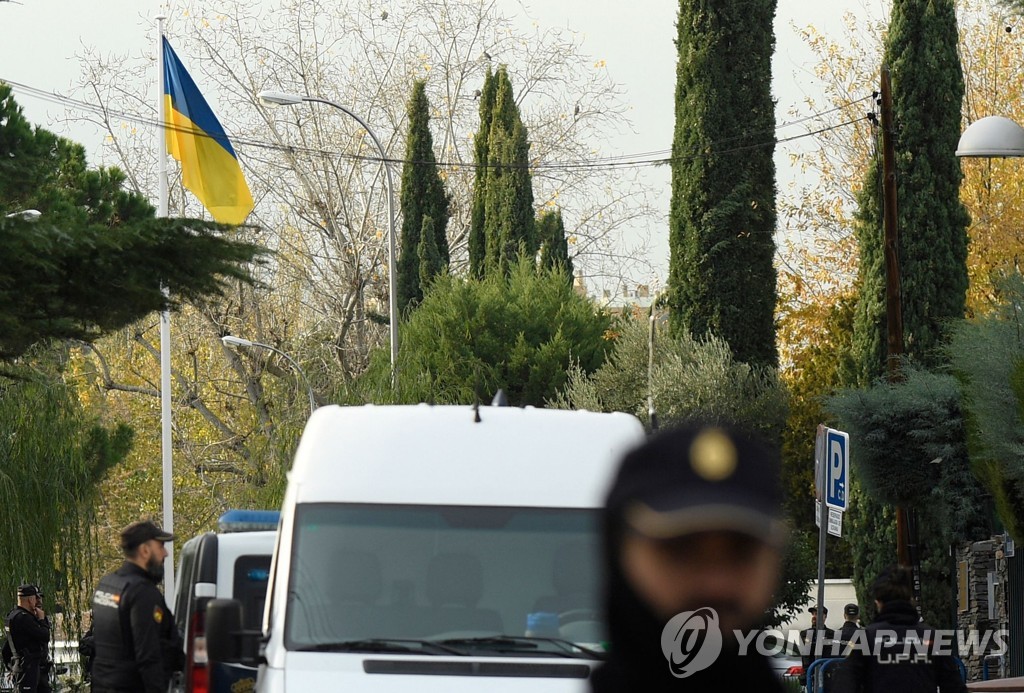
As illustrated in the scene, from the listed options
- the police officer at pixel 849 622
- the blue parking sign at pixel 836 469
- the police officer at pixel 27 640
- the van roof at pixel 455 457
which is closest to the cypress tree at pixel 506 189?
the police officer at pixel 849 622

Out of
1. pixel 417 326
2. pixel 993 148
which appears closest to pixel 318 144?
pixel 417 326

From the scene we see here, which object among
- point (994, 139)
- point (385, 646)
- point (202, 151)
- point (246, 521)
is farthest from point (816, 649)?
point (202, 151)

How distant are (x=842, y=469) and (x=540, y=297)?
2920cm

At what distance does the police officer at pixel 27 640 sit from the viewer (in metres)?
18.4

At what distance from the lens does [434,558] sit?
714cm

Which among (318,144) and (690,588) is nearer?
(690,588)

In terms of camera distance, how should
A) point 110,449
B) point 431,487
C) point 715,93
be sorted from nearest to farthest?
point 431,487 → point 110,449 → point 715,93

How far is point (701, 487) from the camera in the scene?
2.13m

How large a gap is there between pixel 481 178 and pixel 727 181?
13.1 meters

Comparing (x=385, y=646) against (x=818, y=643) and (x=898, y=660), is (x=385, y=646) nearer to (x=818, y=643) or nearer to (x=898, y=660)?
(x=898, y=660)

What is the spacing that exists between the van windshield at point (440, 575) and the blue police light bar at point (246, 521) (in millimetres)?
5867

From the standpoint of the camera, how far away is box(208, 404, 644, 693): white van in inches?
267

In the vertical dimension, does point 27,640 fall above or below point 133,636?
below

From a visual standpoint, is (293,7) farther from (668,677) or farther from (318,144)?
(668,677)
